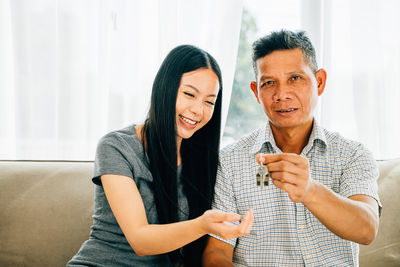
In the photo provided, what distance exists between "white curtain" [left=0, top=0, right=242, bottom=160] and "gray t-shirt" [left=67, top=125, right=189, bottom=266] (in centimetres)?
84

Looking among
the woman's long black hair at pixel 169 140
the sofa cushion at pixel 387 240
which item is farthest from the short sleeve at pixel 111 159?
the sofa cushion at pixel 387 240

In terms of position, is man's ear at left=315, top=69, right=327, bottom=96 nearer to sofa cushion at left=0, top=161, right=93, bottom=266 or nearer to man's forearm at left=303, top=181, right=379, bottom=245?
man's forearm at left=303, top=181, right=379, bottom=245

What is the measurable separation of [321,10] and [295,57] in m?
1.04

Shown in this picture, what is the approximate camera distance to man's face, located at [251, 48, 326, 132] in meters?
1.41

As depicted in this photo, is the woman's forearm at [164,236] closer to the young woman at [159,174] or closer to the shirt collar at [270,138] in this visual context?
the young woman at [159,174]

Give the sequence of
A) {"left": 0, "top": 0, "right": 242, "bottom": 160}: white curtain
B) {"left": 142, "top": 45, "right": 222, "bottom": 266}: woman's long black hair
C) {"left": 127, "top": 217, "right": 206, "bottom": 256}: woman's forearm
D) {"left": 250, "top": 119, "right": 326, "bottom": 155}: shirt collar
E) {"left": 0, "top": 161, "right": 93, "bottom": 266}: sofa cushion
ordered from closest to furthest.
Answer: {"left": 127, "top": 217, "right": 206, "bottom": 256}: woman's forearm → {"left": 142, "top": 45, "right": 222, "bottom": 266}: woman's long black hair → {"left": 250, "top": 119, "right": 326, "bottom": 155}: shirt collar → {"left": 0, "top": 161, "right": 93, "bottom": 266}: sofa cushion → {"left": 0, "top": 0, "right": 242, "bottom": 160}: white curtain

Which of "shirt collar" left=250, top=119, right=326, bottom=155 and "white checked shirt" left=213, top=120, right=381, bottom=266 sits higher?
"shirt collar" left=250, top=119, right=326, bottom=155

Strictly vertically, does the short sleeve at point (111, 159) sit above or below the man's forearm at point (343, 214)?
above

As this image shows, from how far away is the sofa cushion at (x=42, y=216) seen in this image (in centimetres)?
158

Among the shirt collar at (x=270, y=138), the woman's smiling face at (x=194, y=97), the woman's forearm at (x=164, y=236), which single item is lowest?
the woman's forearm at (x=164, y=236)

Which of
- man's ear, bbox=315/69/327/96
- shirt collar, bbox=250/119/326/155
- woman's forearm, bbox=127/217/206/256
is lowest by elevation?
woman's forearm, bbox=127/217/206/256

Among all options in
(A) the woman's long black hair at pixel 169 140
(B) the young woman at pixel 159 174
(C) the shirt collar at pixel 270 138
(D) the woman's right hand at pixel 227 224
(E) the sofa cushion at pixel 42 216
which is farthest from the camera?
(E) the sofa cushion at pixel 42 216

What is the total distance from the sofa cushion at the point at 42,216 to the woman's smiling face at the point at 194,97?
63 cm

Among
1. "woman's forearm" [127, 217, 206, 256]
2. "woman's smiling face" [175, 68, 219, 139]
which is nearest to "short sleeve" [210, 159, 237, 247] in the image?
"woman's smiling face" [175, 68, 219, 139]
